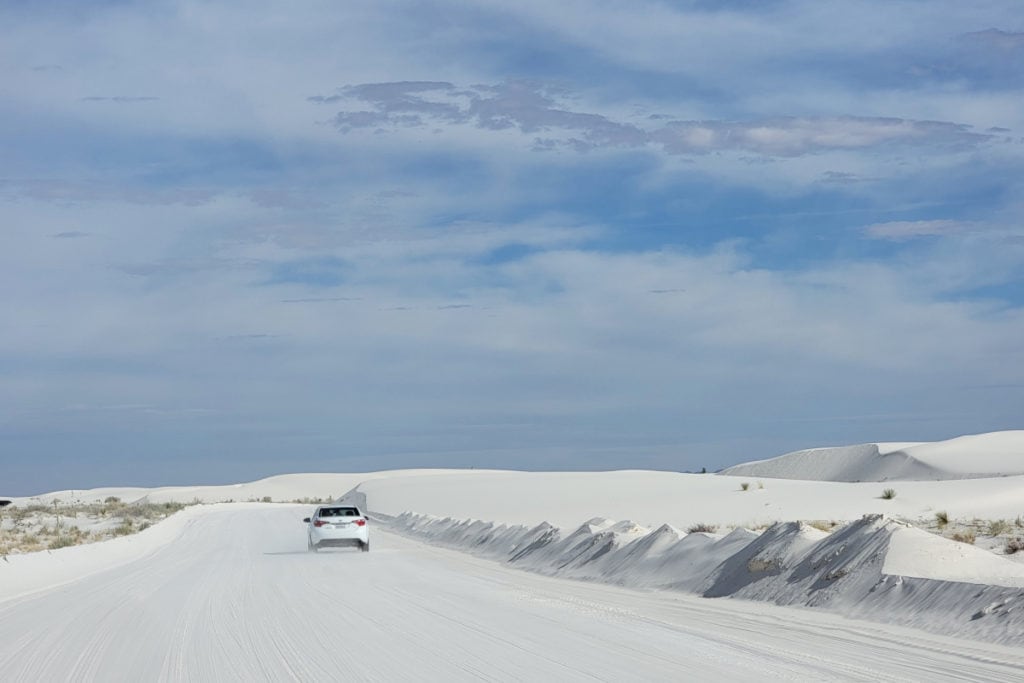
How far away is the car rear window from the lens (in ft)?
117

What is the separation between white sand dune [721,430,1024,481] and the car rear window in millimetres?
63810

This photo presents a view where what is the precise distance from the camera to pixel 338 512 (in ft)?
118

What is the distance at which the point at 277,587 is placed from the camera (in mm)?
22125

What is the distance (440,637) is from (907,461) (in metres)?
93.6

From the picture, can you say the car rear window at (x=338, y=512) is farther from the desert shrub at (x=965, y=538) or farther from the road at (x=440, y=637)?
the desert shrub at (x=965, y=538)

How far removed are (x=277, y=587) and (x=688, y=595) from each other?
724cm

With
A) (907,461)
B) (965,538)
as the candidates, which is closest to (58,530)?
(965,538)

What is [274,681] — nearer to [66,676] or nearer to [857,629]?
[66,676]

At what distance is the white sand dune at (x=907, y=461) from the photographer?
93.1 metres

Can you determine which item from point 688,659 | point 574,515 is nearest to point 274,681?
point 688,659

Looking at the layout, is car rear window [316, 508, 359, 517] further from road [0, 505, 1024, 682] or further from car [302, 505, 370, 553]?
road [0, 505, 1024, 682]

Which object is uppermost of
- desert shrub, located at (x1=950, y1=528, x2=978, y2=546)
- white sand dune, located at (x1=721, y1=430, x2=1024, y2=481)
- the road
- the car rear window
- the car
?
white sand dune, located at (x1=721, y1=430, x2=1024, y2=481)

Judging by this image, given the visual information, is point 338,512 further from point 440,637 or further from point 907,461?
point 907,461

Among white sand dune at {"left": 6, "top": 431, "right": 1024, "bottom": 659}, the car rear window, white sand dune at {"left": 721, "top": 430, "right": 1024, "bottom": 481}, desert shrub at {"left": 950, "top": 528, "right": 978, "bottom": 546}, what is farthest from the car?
white sand dune at {"left": 721, "top": 430, "right": 1024, "bottom": 481}
